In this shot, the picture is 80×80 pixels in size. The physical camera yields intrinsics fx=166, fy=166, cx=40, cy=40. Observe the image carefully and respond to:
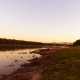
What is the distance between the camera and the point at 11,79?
1688cm

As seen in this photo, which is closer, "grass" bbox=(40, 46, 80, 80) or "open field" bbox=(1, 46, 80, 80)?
"grass" bbox=(40, 46, 80, 80)

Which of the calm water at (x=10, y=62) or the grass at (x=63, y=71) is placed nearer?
the grass at (x=63, y=71)

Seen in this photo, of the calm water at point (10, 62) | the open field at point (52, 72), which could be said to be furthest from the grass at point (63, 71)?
the calm water at point (10, 62)

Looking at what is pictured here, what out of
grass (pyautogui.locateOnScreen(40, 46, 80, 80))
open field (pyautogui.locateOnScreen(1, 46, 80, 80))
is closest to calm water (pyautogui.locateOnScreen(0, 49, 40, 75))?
open field (pyautogui.locateOnScreen(1, 46, 80, 80))

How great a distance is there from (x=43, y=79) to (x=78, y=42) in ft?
337

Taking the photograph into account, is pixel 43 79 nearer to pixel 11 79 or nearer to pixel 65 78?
pixel 65 78

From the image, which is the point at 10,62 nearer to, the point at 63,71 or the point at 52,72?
the point at 52,72

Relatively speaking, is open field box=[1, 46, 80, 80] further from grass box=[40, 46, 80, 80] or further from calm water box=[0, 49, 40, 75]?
calm water box=[0, 49, 40, 75]

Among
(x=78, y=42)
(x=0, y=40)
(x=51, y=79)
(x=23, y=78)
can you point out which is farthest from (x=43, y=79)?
(x=0, y=40)

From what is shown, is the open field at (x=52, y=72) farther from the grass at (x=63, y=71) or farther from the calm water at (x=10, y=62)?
the calm water at (x=10, y=62)

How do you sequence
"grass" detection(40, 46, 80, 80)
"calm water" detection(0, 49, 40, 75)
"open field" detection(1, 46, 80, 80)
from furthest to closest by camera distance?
"calm water" detection(0, 49, 40, 75) < "open field" detection(1, 46, 80, 80) < "grass" detection(40, 46, 80, 80)

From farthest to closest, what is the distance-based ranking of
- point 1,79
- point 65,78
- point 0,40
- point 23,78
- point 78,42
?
point 0,40, point 78,42, point 1,79, point 23,78, point 65,78

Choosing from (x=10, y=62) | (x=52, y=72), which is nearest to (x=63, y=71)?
(x=52, y=72)

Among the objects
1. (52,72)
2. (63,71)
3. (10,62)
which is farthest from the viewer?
(10,62)
